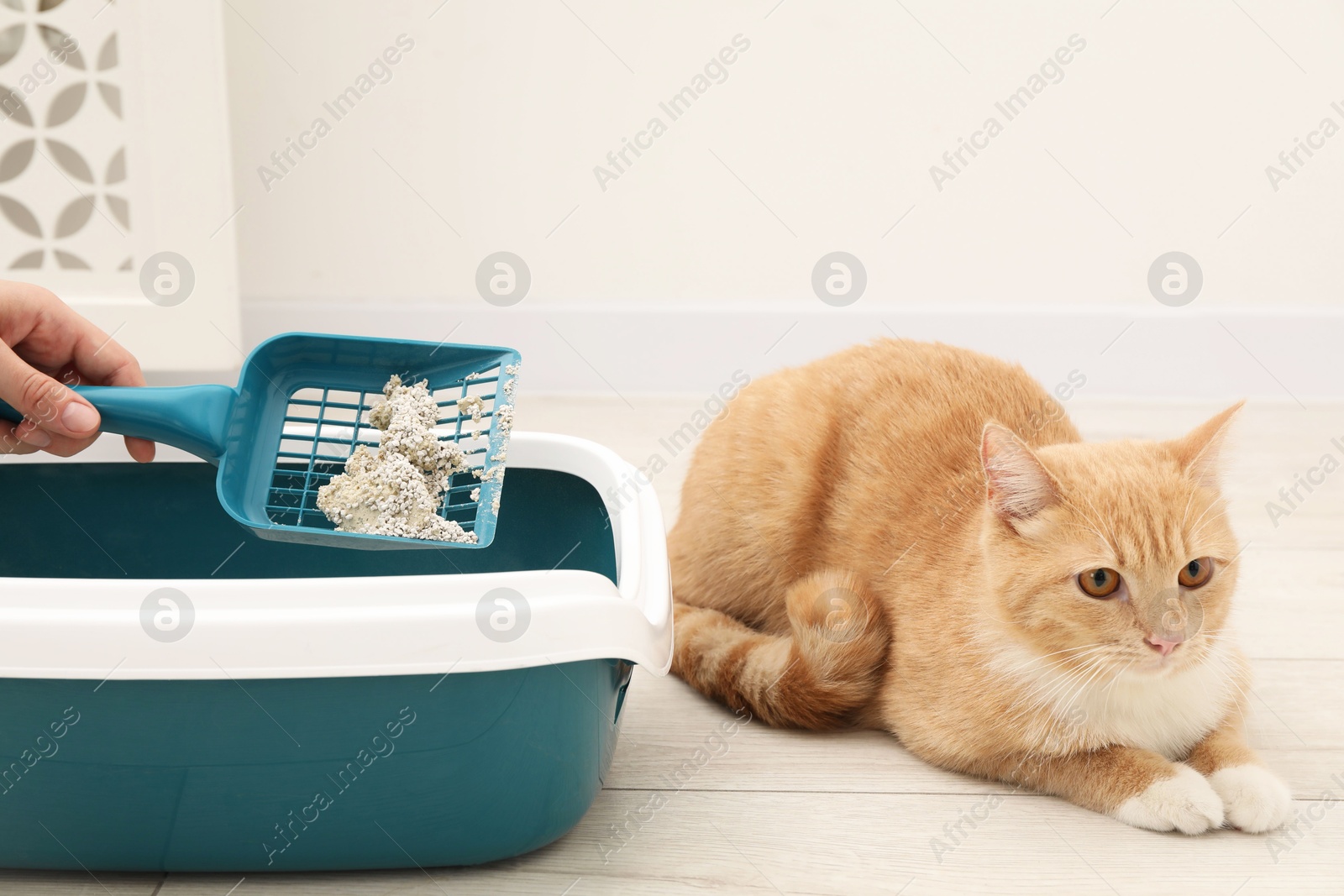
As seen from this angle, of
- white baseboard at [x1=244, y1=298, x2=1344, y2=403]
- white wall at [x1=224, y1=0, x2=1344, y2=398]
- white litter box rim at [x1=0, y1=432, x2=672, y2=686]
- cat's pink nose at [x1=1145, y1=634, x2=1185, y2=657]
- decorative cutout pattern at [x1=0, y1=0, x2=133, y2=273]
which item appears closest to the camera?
white litter box rim at [x1=0, y1=432, x2=672, y2=686]

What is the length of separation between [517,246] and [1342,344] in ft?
5.49

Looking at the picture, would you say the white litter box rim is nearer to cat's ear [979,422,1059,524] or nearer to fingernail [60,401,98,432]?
fingernail [60,401,98,432]

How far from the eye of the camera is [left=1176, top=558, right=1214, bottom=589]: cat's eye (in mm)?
912

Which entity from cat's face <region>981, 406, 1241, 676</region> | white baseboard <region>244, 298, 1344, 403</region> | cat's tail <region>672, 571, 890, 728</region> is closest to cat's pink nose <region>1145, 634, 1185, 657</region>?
cat's face <region>981, 406, 1241, 676</region>

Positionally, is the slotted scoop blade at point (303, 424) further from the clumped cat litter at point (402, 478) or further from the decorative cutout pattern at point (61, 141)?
the decorative cutout pattern at point (61, 141)

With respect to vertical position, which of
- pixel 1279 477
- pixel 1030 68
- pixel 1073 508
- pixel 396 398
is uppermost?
pixel 1030 68

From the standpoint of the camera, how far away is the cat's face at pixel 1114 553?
0.89m

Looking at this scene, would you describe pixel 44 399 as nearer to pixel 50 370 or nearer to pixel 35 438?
pixel 35 438

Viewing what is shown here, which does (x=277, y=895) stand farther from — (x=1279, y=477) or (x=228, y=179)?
(x=1279, y=477)

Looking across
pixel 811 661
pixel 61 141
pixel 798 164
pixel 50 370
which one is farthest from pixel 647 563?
pixel 61 141

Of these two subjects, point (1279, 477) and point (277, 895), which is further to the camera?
point (1279, 477)

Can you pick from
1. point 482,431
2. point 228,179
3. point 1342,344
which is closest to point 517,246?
point 228,179

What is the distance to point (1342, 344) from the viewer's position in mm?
2168

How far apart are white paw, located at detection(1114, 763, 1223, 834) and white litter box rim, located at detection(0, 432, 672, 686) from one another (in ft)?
1.64
